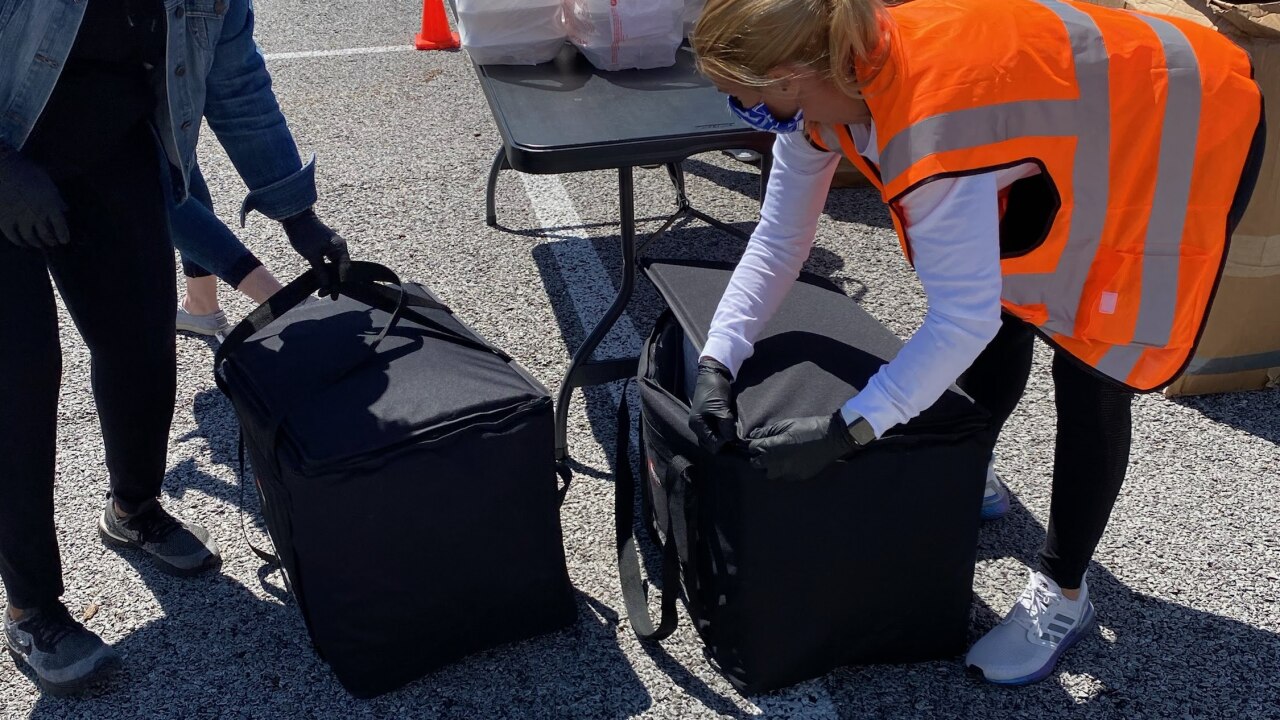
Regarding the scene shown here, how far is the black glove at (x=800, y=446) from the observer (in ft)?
5.67

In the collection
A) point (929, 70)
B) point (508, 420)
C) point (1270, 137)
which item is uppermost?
point (929, 70)

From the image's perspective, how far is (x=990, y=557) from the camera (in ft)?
8.11

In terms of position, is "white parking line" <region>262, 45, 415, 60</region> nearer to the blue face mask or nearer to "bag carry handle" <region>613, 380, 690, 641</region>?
"bag carry handle" <region>613, 380, 690, 641</region>

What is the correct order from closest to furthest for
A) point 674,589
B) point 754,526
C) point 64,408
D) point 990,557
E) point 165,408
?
1. point 754,526
2. point 674,589
3. point 165,408
4. point 990,557
5. point 64,408

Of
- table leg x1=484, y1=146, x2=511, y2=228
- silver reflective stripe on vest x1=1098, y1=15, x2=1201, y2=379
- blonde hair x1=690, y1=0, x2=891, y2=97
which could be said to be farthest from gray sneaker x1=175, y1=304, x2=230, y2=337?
silver reflective stripe on vest x1=1098, y1=15, x2=1201, y2=379

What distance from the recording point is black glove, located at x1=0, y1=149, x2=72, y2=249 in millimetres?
1742

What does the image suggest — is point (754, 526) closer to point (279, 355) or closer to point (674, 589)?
point (674, 589)

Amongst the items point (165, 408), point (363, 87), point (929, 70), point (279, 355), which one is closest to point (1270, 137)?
point (929, 70)

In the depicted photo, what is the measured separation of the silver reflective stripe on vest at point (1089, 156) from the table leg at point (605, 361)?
50.4 inches

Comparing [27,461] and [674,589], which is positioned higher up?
[27,461]

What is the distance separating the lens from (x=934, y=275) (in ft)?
5.16

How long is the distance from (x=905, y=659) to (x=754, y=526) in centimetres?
51

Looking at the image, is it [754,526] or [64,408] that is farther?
[64,408]

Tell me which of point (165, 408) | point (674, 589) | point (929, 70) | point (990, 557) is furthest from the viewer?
point (990, 557)
